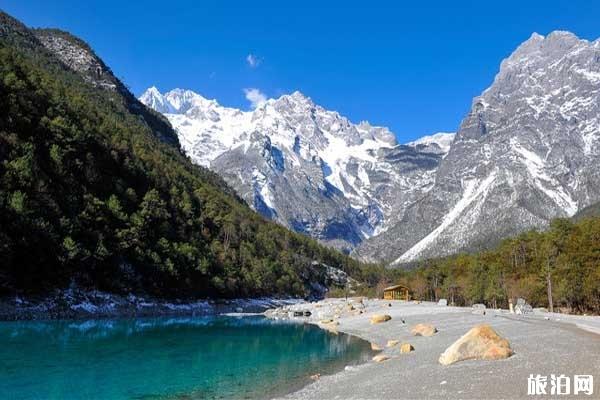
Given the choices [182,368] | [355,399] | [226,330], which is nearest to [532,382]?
[355,399]

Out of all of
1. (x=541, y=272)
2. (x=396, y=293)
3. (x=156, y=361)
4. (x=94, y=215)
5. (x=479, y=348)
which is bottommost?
(x=156, y=361)

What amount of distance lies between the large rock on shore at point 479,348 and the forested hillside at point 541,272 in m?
63.5

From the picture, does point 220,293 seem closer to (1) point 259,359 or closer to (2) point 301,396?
(1) point 259,359

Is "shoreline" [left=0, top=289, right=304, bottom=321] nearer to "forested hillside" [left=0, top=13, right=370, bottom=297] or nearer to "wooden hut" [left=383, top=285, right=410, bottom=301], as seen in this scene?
"forested hillside" [left=0, top=13, right=370, bottom=297]

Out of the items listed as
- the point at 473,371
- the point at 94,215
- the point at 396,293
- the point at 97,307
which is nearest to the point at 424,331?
the point at 473,371

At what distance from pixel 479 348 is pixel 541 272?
74.8 meters

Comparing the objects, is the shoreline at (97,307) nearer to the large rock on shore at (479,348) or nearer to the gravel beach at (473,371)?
the gravel beach at (473,371)

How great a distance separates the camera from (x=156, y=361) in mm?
39156

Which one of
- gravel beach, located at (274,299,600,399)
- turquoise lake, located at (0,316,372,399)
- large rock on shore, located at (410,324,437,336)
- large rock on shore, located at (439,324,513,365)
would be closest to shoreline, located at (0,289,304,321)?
turquoise lake, located at (0,316,372,399)

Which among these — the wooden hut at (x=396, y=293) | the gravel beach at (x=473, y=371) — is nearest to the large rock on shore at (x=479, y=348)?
the gravel beach at (x=473, y=371)

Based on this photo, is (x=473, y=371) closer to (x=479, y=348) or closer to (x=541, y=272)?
(x=479, y=348)

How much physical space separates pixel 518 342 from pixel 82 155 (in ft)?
328

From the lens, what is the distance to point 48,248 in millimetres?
82125

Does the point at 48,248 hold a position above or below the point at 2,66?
below
